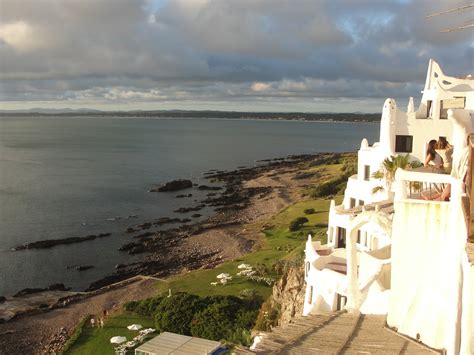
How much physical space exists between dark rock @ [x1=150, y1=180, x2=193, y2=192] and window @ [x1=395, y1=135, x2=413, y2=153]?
7531cm

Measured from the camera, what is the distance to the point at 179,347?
24.2 m

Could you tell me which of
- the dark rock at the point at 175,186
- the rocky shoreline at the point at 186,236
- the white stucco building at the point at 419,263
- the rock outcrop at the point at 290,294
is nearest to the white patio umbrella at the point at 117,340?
the rock outcrop at the point at 290,294

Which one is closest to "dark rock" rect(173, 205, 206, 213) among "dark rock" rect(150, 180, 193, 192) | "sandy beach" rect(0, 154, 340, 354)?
"sandy beach" rect(0, 154, 340, 354)

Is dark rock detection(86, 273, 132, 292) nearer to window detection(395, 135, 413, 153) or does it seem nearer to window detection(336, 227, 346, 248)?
window detection(336, 227, 346, 248)

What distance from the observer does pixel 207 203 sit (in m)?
86.1

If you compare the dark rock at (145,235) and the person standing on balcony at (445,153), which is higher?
the person standing on balcony at (445,153)

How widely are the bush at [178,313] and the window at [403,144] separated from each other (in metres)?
16.1

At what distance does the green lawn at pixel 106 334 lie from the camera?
103 feet

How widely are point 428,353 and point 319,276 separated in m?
10.2

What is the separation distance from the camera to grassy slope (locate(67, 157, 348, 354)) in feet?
108

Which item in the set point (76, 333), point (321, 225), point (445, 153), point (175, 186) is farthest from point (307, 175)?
point (445, 153)

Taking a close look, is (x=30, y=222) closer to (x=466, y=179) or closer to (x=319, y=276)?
(x=319, y=276)

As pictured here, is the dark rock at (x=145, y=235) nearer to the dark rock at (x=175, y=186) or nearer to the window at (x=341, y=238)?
the dark rock at (x=175, y=186)

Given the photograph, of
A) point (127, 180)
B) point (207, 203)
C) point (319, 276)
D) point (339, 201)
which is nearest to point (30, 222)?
point (207, 203)
